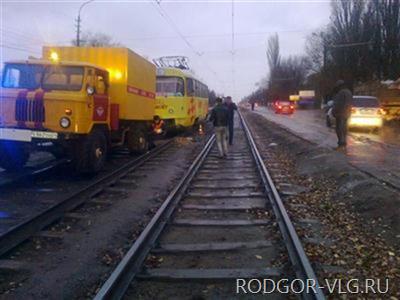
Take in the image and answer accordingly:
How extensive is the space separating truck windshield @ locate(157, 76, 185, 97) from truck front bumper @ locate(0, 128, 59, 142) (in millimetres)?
13593

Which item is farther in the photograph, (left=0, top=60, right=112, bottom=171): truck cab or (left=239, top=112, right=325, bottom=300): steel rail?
(left=0, top=60, right=112, bottom=171): truck cab

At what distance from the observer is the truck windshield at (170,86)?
83.3 feet

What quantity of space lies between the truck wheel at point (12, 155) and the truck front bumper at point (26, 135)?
296mm

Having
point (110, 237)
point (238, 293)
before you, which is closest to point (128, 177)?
point (110, 237)

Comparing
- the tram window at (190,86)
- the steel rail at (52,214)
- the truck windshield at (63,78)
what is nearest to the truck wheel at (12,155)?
the truck windshield at (63,78)

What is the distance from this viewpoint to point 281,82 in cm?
12575

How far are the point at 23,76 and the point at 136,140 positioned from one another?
5610mm

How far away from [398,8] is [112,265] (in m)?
59.1

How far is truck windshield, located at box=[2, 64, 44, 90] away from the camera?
41.5ft

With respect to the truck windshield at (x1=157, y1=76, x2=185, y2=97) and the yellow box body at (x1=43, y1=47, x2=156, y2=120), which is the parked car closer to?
the truck windshield at (x1=157, y1=76, x2=185, y2=97)

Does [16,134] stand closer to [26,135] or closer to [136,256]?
[26,135]

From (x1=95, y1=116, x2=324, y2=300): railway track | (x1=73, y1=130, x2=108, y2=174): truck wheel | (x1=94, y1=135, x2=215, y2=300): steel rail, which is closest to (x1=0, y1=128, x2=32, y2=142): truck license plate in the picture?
(x1=73, y1=130, x2=108, y2=174): truck wheel

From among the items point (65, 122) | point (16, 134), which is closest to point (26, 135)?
point (16, 134)

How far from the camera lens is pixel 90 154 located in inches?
500
